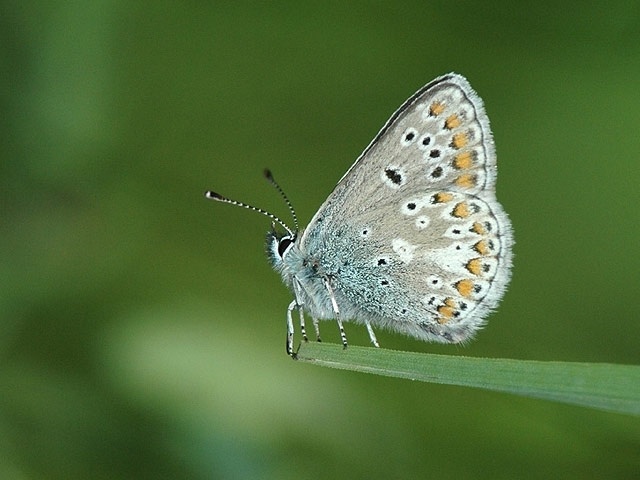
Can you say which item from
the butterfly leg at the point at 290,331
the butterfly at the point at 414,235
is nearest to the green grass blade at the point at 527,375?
the butterfly leg at the point at 290,331

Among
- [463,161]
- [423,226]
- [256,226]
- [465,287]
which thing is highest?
[463,161]

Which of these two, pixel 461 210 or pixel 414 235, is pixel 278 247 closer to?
pixel 414 235

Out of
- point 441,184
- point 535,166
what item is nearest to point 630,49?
point 535,166

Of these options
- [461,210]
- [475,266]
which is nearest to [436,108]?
[461,210]

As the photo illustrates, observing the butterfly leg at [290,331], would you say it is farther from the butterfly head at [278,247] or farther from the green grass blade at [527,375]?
the green grass blade at [527,375]

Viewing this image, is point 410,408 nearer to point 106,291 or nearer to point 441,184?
point 441,184

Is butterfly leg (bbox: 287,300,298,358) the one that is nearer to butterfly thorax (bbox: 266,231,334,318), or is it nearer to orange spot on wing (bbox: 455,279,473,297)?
butterfly thorax (bbox: 266,231,334,318)
